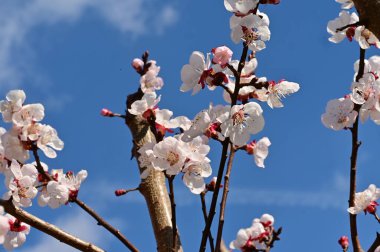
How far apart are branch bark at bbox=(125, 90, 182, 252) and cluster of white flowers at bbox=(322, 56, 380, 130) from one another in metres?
0.98

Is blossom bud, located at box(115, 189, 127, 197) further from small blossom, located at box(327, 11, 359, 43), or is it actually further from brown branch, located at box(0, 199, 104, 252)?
small blossom, located at box(327, 11, 359, 43)

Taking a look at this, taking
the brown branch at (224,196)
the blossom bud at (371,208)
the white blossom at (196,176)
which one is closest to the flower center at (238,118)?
the white blossom at (196,176)

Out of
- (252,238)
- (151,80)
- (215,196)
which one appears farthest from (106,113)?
(215,196)

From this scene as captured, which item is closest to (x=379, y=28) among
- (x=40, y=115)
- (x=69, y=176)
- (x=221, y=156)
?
(x=221, y=156)

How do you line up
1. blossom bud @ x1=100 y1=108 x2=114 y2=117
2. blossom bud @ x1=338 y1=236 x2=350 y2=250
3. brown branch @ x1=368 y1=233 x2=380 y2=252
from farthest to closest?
blossom bud @ x1=100 y1=108 x2=114 y2=117
blossom bud @ x1=338 y1=236 x2=350 y2=250
brown branch @ x1=368 y1=233 x2=380 y2=252

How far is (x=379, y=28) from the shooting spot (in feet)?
5.82

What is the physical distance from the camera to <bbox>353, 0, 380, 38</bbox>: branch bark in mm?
1782

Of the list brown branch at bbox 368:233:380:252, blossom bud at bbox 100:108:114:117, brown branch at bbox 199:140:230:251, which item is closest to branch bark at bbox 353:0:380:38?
brown branch at bbox 199:140:230:251

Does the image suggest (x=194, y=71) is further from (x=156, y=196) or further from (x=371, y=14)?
(x=156, y=196)

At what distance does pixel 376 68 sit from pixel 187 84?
860 mm

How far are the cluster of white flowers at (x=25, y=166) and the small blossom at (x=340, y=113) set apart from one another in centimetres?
122

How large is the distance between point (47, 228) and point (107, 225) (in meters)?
0.27

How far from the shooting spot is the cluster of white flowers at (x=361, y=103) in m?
2.17

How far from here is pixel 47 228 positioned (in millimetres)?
2330
